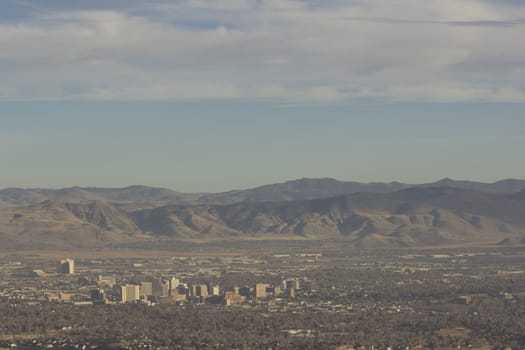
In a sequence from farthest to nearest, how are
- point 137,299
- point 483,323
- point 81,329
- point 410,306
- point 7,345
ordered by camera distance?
point 137,299 → point 410,306 → point 483,323 → point 81,329 → point 7,345

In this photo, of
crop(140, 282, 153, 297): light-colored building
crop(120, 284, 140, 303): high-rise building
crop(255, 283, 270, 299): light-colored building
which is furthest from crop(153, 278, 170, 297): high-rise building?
crop(255, 283, 270, 299): light-colored building

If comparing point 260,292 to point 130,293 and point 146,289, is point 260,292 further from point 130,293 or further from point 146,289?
point 130,293

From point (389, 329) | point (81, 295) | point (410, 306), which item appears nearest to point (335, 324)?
point (389, 329)

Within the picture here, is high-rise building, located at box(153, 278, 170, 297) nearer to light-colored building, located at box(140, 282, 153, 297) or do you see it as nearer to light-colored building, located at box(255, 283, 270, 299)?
light-colored building, located at box(140, 282, 153, 297)

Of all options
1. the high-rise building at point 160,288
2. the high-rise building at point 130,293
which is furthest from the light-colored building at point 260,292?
the high-rise building at point 130,293

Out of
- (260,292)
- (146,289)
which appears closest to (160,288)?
(146,289)

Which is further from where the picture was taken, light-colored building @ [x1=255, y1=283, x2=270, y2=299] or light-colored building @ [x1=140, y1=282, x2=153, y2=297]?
light-colored building @ [x1=255, y1=283, x2=270, y2=299]

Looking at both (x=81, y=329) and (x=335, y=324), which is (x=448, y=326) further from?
(x=81, y=329)

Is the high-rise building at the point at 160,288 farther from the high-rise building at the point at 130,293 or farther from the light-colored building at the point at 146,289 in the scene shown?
the high-rise building at the point at 130,293

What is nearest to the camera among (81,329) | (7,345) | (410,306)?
(7,345)
